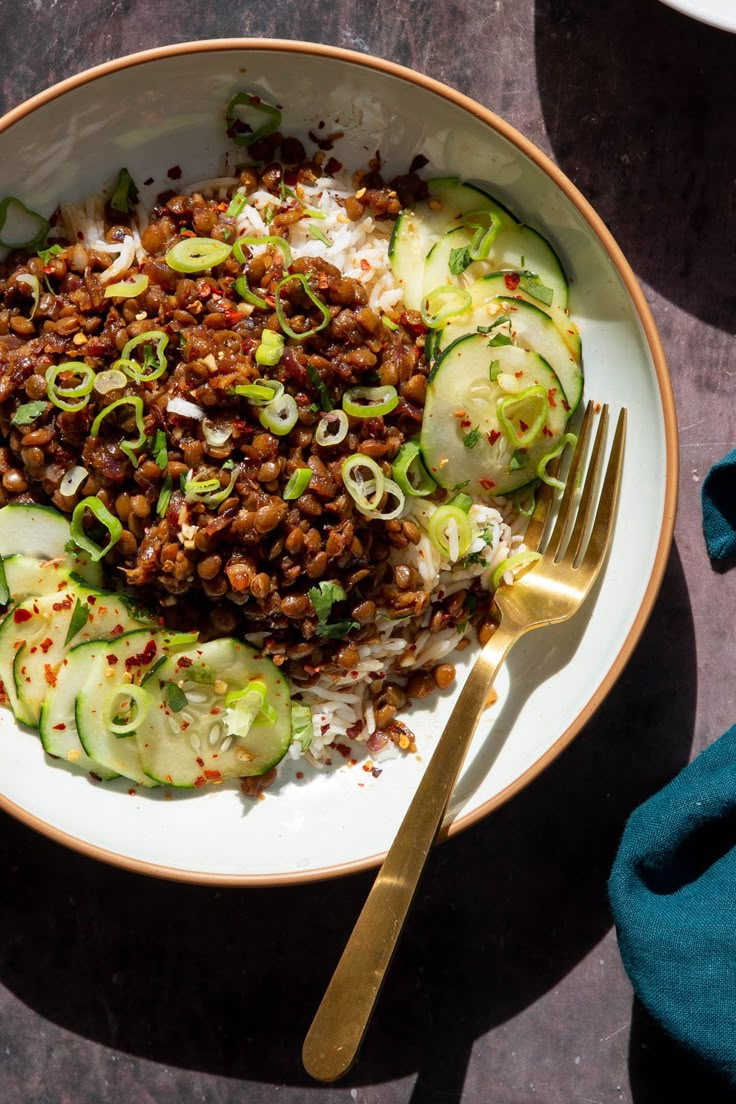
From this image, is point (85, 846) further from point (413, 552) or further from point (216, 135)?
point (216, 135)

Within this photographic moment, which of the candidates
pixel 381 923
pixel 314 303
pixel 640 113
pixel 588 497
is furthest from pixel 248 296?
pixel 381 923

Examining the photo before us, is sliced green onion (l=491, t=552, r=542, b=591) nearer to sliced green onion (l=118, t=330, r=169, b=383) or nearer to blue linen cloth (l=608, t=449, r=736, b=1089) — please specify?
blue linen cloth (l=608, t=449, r=736, b=1089)

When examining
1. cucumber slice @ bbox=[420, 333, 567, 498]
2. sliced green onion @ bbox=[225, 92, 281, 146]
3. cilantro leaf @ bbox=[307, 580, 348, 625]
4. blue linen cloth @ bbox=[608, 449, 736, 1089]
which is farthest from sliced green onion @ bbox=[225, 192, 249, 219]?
blue linen cloth @ bbox=[608, 449, 736, 1089]

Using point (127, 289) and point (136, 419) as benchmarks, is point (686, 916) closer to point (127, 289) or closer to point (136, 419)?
point (136, 419)

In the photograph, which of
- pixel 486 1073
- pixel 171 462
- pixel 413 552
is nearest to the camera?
pixel 171 462

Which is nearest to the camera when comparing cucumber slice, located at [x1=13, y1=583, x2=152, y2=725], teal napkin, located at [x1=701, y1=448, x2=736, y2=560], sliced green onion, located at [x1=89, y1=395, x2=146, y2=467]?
sliced green onion, located at [x1=89, y1=395, x2=146, y2=467]

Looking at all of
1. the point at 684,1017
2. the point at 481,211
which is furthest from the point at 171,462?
the point at 684,1017

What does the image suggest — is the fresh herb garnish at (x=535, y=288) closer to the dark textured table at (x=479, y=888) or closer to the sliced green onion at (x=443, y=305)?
the sliced green onion at (x=443, y=305)
